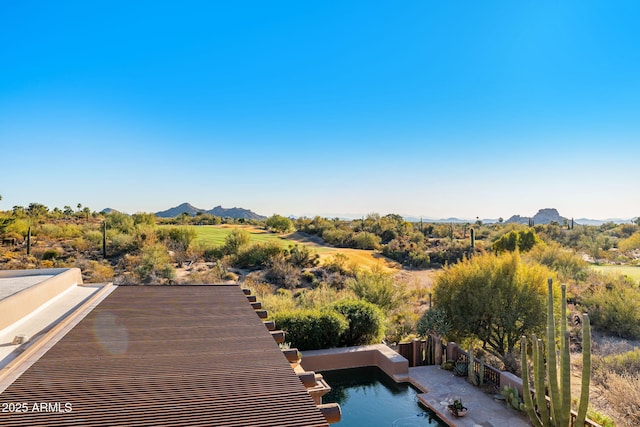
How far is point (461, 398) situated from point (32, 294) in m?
9.01

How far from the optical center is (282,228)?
136 ft

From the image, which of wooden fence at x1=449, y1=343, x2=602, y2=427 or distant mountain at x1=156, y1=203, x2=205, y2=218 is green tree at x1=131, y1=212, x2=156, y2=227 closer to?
wooden fence at x1=449, y1=343, x2=602, y2=427

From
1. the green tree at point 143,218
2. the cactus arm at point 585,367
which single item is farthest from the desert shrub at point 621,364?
the green tree at point 143,218

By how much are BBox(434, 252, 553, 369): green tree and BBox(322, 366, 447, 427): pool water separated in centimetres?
264

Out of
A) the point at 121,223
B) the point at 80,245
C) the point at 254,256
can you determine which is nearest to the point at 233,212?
the point at 121,223

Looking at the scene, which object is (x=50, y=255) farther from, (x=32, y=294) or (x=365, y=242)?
(x=365, y=242)

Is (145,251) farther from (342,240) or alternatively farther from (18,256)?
(342,240)

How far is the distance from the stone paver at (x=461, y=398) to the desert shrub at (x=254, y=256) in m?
13.4

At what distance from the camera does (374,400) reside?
9.45m

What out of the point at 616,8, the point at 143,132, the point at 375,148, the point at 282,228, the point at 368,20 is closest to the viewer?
the point at 616,8

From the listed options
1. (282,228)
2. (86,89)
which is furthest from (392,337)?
(282,228)

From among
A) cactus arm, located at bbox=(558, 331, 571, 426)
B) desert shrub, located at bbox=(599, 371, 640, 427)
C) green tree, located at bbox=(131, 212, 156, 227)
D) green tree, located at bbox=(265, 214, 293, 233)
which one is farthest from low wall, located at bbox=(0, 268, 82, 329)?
green tree, located at bbox=(265, 214, 293, 233)

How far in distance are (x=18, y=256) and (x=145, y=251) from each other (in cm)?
632

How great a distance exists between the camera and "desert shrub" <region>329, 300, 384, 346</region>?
12.3m
